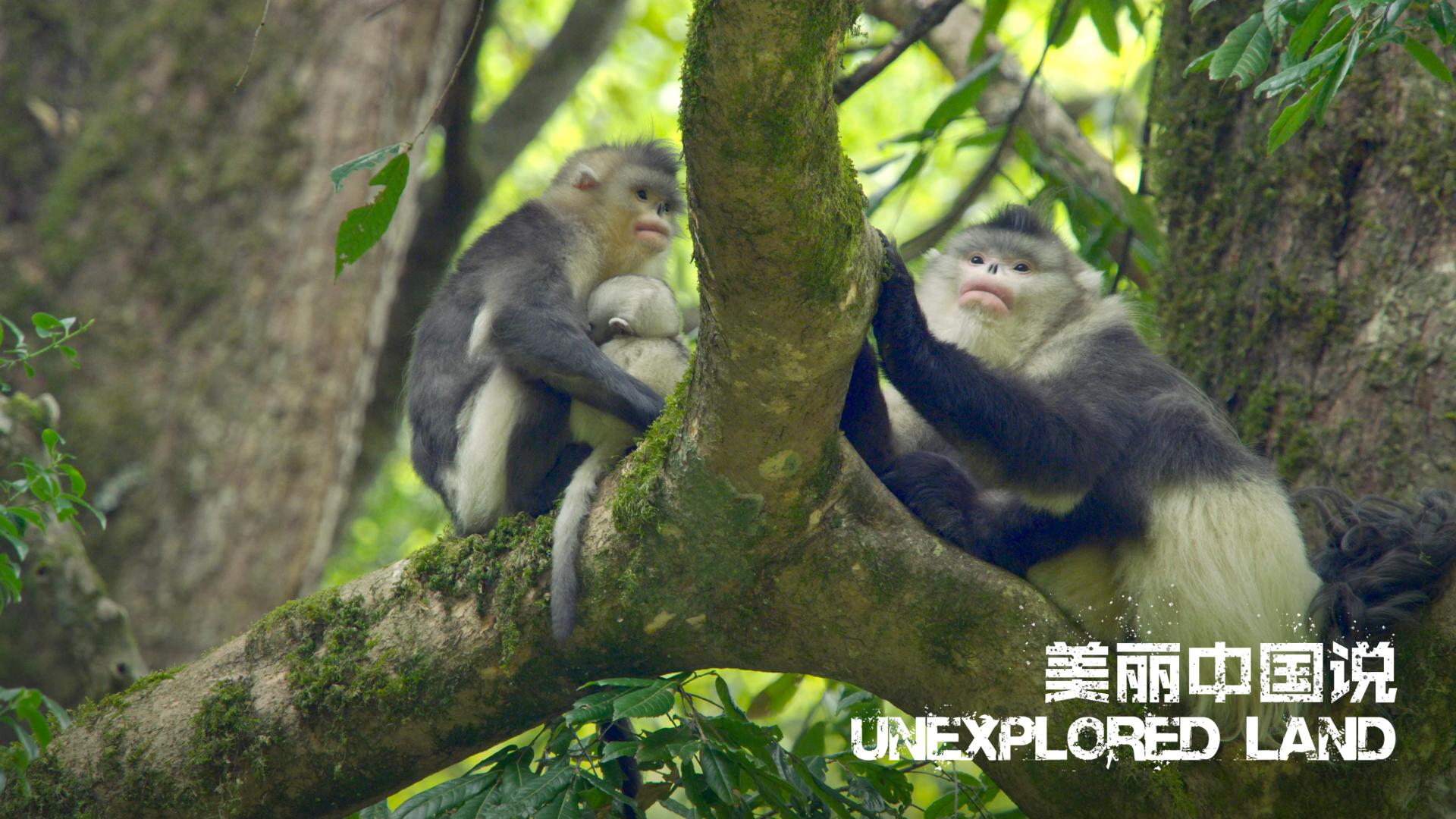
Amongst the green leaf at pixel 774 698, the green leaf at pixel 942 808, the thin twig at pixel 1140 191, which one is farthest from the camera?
the thin twig at pixel 1140 191

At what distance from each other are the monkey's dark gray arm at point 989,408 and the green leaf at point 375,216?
1.27 metres

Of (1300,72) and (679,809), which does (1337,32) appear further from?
(679,809)

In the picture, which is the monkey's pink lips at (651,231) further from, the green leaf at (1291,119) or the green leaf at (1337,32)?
the green leaf at (1337,32)

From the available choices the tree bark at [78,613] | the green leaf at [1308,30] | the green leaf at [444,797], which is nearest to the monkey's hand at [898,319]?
the green leaf at [1308,30]

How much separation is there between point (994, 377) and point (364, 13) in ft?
15.9

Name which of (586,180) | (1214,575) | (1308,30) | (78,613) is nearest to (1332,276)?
(1214,575)

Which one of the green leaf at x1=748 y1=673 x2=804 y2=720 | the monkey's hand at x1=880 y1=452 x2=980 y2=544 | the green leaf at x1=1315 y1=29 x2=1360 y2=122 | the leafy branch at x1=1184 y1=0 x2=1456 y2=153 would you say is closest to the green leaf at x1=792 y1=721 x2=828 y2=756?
the green leaf at x1=748 y1=673 x2=804 y2=720

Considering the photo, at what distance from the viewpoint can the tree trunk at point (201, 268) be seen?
611cm

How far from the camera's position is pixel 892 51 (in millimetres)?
4398

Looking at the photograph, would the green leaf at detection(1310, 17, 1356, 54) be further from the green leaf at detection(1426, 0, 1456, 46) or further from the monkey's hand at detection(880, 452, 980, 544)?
the monkey's hand at detection(880, 452, 980, 544)

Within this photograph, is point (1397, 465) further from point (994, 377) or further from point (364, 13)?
point (364, 13)

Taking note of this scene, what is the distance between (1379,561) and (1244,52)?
1579mm

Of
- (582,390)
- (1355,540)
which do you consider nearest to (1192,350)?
(1355,540)

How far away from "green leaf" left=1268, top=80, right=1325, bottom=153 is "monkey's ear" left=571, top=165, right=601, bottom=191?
117 inches
